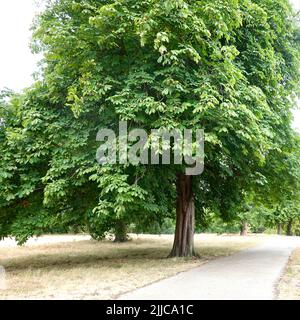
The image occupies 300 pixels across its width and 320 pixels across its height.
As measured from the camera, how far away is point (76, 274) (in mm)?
10586

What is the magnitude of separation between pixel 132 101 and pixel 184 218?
255 inches

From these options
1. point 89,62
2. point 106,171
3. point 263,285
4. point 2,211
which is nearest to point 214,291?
point 263,285

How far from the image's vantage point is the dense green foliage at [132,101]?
405 inches

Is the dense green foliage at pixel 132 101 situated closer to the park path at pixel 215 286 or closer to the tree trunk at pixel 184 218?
the tree trunk at pixel 184 218

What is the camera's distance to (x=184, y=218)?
15.3m

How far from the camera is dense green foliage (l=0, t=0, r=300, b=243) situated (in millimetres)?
10297

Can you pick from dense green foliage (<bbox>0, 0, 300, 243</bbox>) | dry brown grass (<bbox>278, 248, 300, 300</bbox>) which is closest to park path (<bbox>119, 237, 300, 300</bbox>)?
dry brown grass (<bbox>278, 248, 300, 300</bbox>)
